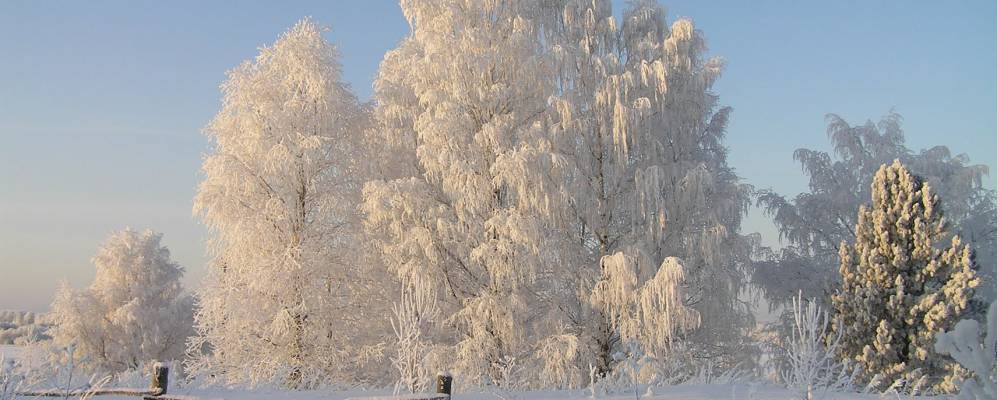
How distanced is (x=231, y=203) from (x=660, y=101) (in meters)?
9.60

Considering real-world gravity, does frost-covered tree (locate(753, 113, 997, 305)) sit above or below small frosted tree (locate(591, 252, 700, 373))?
above

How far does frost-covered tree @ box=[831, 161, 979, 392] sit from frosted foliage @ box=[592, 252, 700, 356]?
2912 mm

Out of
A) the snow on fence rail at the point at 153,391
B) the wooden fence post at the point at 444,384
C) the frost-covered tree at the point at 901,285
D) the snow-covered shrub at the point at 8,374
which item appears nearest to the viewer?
the snow-covered shrub at the point at 8,374

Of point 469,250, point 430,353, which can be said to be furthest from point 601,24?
point 430,353

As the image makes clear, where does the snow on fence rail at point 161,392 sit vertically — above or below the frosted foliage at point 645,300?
below

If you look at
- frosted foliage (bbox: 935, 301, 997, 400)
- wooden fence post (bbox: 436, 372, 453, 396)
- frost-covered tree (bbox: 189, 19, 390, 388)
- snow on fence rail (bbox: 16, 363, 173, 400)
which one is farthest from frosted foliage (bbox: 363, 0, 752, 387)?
frosted foliage (bbox: 935, 301, 997, 400)

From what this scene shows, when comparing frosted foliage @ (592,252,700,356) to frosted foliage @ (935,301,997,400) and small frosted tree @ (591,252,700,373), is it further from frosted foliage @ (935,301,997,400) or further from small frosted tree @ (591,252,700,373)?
frosted foliage @ (935,301,997,400)

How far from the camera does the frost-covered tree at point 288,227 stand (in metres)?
15.3

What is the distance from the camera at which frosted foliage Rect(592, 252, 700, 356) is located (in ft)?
47.6

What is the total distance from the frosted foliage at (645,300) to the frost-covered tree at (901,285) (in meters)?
2.91

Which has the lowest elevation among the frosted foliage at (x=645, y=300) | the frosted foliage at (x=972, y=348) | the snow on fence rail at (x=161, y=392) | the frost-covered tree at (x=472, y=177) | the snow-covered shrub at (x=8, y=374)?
the snow on fence rail at (x=161, y=392)

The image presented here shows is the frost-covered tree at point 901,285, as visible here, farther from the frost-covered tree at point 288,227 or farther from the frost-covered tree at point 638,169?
the frost-covered tree at point 288,227

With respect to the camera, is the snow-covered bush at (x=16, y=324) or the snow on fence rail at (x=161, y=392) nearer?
the snow on fence rail at (x=161, y=392)

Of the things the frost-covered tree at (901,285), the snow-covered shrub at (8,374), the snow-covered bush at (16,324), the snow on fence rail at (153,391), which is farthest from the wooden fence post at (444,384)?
the snow-covered bush at (16,324)
